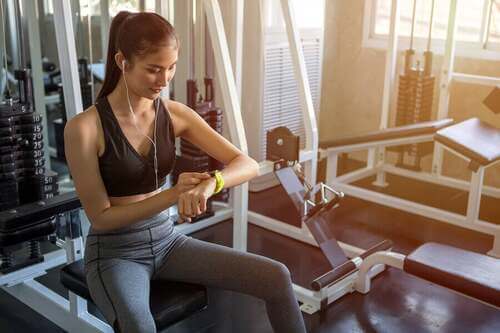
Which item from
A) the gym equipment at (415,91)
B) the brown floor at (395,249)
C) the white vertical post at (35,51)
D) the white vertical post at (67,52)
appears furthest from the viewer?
the gym equipment at (415,91)

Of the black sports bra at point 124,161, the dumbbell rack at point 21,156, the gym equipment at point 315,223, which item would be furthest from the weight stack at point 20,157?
the gym equipment at point 315,223

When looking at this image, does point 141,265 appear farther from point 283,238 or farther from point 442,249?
point 283,238

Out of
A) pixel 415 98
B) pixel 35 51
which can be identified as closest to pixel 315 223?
pixel 415 98

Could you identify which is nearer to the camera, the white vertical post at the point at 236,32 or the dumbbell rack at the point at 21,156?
the dumbbell rack at the point at 21,156

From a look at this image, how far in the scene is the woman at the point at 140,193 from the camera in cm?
142

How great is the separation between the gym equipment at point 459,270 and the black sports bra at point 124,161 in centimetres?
94

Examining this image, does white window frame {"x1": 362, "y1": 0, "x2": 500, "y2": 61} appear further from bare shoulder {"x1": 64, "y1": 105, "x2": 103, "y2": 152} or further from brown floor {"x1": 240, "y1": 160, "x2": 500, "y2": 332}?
bare shoulder {"x1": 64, "y1": 105, "x2": 103, "y2": 152}

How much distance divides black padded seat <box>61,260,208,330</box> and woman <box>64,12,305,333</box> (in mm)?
27

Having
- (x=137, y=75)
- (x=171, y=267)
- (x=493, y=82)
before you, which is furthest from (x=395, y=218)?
(x=137, y=75)

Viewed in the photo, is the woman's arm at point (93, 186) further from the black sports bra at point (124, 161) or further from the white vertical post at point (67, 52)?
the white vertical post at point (67, 52)

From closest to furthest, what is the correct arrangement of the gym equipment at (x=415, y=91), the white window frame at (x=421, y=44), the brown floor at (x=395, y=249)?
the brown floor at (x=395, y=249)
the gym equipment at (x=415, y=91)
the white window frame at (x=421, y=44)

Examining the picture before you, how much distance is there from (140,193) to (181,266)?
9.1 inches

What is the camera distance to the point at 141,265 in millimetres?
1528

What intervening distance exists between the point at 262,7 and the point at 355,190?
3.73ft
